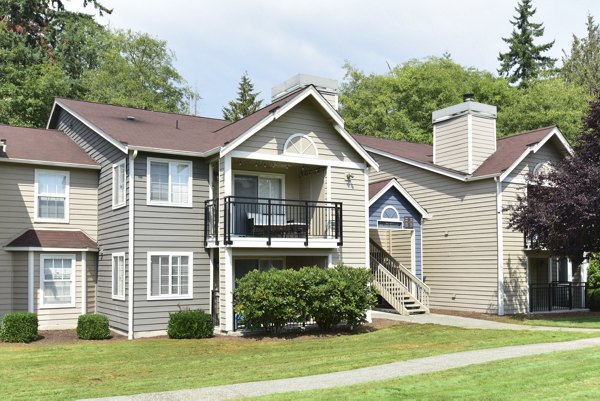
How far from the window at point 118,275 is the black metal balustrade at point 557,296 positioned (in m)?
15.5

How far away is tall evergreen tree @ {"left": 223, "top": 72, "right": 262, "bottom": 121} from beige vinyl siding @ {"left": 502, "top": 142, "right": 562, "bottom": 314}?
34842mm

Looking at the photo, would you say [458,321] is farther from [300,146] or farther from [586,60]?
[586,60]

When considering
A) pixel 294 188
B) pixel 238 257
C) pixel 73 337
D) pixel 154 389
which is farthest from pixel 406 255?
pixel 154 389

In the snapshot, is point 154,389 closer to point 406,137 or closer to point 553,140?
point 553,140

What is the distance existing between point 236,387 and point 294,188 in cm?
1198

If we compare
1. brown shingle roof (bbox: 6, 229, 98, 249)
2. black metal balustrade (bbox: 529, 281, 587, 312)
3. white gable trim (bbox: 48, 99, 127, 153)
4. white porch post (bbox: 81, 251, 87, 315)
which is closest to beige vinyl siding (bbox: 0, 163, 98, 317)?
brown shingle roof (bbox: 6, 229, 98, 249)

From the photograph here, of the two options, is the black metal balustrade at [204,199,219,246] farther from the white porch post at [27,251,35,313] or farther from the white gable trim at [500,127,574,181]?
the white gable trim at [500,127,574,181]

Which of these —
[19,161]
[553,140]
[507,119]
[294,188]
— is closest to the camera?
[19,161]

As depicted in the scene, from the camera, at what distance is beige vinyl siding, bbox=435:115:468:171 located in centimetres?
2512

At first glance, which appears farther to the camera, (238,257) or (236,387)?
(238,257)

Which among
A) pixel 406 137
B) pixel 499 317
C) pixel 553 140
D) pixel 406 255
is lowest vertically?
pixel 499 317

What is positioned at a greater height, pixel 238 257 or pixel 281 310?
pixel 238 257

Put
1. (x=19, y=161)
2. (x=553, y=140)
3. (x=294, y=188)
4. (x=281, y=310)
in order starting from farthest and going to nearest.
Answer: (x=553, y=140) → (x=294, y=188) → (x=19, y=161) → (x=281, y=310)

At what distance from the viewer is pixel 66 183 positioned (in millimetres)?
20281
